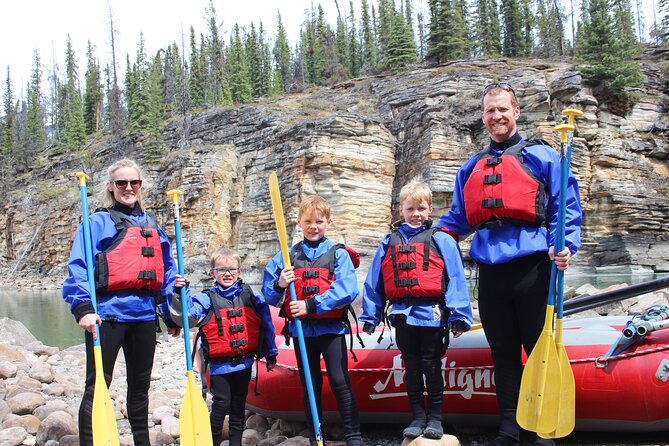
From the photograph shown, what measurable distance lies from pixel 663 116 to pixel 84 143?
4181 cm

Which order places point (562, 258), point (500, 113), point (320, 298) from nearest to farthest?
point (562, 258) < point (500, 113) < point (320, 298)

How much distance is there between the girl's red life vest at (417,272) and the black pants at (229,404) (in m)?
1.17

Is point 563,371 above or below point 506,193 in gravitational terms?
below

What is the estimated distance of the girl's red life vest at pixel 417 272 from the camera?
309cm

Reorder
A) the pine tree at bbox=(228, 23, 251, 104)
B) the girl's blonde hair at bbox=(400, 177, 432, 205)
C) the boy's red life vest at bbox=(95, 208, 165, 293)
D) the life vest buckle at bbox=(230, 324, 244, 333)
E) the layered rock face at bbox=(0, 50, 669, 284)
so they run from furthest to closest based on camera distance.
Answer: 1. the pine tree at bbox=(228, 23, 251, 104)
2. the layered rock face at bbox=(0, 50, 669, 284)
3. the life vest buckle at bbox=(230, 324, 244, 333)
4. the girl's blonde hair at bbox=(400, 177, 432, 205)
5. the boy's red life vest at bbox=(95, 208, 165, 293)

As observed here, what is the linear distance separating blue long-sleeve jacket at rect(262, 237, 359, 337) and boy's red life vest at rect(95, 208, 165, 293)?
2.27 ft

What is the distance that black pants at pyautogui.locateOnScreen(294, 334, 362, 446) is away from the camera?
304 cm

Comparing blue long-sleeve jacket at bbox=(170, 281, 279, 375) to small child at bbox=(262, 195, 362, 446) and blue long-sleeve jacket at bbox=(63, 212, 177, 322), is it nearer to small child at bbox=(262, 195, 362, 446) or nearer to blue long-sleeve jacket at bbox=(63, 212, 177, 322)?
small child at bbox=(262, 195, 362, 446)

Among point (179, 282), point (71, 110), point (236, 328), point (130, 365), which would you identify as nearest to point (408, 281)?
point (236, 328)

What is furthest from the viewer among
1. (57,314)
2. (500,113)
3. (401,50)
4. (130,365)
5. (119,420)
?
(401,50)

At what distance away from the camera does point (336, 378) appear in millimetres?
3100

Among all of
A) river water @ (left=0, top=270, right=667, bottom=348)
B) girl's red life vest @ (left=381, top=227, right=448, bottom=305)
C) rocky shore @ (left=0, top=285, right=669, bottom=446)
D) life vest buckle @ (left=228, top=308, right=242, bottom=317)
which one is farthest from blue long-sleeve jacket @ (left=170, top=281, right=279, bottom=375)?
river water @ (left=0, top=270, right=667, bottom=348)

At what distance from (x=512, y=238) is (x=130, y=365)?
233 centimetres

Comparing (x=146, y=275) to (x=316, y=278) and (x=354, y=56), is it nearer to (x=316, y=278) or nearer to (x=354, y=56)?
(x=316, y=278)
